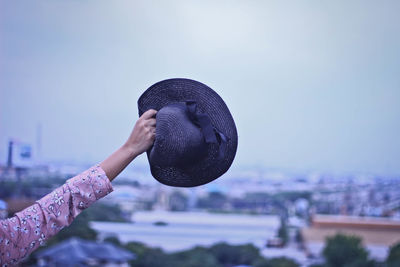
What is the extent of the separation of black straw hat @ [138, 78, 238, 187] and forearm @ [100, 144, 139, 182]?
0.31ft

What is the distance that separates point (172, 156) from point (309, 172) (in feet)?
14.0

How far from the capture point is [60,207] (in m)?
0.68

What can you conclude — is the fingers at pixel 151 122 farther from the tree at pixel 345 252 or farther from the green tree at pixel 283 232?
the green tree at pixel 283 232

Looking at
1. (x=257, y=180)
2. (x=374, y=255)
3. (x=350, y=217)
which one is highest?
(x=257, y=180)

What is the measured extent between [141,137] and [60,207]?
0.45 ft

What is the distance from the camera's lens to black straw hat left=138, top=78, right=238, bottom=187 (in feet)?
2.68

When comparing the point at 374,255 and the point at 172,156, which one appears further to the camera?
the point at 374,255

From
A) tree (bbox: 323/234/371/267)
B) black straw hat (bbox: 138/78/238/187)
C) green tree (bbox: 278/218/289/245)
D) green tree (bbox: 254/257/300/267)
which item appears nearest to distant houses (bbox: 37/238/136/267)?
green tree (bbox: 254/257/300/267)

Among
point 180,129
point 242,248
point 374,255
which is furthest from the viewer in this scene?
point 242,248

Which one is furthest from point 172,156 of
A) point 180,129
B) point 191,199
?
point 191,199

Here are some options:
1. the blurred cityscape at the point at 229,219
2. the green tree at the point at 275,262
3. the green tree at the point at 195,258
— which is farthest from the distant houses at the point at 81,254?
the green tree at the point at 275,262

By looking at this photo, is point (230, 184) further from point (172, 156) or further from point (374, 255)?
point (172, 156)

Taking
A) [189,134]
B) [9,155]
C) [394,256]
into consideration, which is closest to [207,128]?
[189,134]

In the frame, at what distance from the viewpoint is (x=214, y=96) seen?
917 mm
